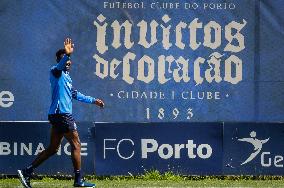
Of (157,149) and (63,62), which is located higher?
(63,62)

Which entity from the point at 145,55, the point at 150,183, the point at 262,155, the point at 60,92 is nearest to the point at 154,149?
the point at 150,183

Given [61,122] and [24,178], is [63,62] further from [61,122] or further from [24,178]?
[24,178]

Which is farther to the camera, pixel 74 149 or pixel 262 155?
pixel 262 155

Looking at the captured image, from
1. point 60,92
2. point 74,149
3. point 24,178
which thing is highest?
point 60,92

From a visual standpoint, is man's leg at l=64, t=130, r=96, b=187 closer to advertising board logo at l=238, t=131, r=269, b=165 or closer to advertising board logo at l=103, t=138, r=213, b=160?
advertising board logo at l=103, t=138, r=213, b=160

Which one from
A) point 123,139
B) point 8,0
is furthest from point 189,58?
point 8,0

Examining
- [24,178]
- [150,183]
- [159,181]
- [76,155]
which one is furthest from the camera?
[159,181]

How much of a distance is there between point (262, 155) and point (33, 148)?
130 inches

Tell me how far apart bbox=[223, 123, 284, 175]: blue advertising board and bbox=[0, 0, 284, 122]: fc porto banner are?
20cm

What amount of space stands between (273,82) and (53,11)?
3.35m

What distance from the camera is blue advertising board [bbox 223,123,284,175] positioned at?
436 inches

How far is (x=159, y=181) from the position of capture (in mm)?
10742

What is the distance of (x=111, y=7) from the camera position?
11250 mm

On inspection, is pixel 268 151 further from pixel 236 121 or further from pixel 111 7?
pixel 111 7
